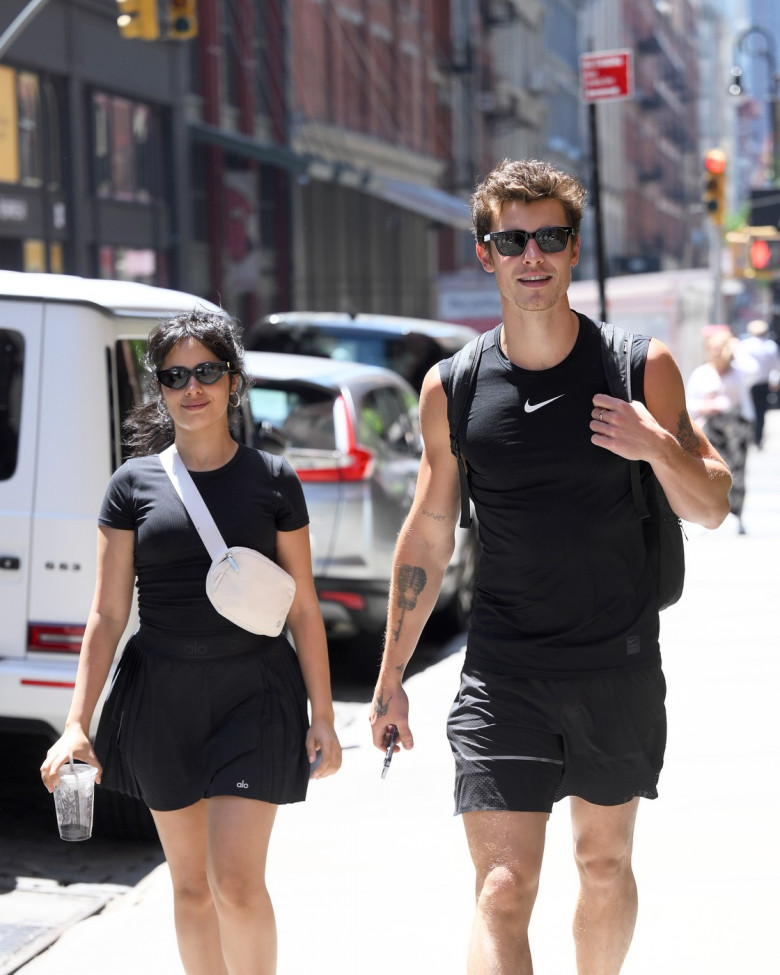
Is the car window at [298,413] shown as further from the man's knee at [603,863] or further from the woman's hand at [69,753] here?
the man's knee at [603,863]

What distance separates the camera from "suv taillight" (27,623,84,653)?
5781 mm

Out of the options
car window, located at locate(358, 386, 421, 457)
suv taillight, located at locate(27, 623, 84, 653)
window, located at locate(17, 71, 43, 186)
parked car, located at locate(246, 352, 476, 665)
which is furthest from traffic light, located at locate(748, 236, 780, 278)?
suv taillight, located at locate(27, 623, 84, 653)

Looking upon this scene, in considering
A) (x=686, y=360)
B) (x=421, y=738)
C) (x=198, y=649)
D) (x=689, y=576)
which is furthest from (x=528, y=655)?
(x=686, y=360)

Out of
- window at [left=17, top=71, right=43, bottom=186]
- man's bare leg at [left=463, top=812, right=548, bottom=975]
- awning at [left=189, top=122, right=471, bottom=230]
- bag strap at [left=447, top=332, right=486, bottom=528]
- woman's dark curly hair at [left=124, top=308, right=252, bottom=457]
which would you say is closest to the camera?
man's bare leg at [left=463, top=812, right=548, bottom=975]

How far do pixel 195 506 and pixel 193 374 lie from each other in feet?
1.07

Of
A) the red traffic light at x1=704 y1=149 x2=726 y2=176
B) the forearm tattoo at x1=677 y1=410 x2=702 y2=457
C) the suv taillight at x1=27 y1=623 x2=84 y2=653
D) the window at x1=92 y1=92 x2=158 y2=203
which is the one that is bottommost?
the suv taillight at x1=27 y1=623 x2=84 y2=653

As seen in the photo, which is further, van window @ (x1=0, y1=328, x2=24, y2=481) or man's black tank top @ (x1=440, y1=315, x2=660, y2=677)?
van window @ (x1=0, y1=328, x2=24, y2=481)

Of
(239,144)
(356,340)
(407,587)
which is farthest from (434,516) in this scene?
(239,144)

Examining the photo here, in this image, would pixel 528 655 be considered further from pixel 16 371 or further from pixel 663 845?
pixel 16 371

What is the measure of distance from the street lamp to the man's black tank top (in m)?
29.5

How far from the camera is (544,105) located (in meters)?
61.2

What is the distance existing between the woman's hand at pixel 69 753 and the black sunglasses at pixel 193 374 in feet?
A: 2.80

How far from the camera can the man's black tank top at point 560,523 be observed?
3.60m

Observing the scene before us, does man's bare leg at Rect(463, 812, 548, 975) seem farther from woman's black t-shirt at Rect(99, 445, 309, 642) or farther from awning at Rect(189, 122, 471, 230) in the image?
awning at Rect(189, 122, 471, 230)
